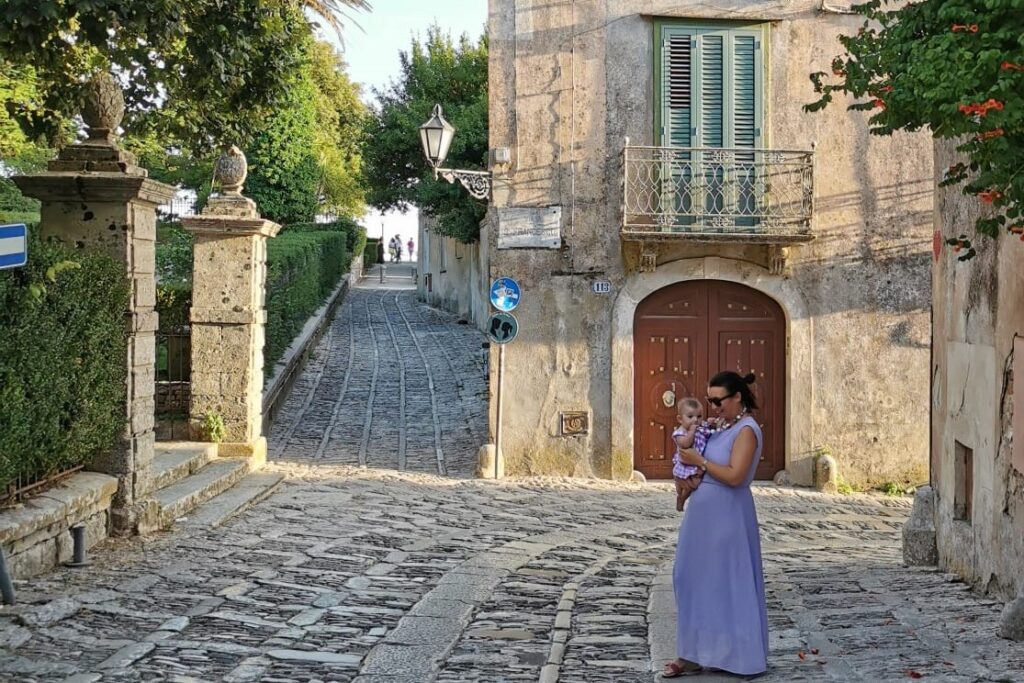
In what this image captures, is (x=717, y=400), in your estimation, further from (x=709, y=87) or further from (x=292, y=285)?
(x=292, y=285)

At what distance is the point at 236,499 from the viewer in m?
13.2

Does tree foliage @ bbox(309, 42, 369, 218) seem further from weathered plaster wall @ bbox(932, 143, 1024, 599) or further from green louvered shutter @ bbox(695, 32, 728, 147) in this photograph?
weathered plaster wall @ bbox(932, 143, 1024, 599)

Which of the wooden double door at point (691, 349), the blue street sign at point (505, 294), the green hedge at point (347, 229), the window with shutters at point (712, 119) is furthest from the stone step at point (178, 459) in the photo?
the green hedge at point (347, 229)

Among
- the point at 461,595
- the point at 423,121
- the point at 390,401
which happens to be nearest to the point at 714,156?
the point at 390,401

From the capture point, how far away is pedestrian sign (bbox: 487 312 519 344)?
16891 millimetres

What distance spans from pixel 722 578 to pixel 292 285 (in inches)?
740

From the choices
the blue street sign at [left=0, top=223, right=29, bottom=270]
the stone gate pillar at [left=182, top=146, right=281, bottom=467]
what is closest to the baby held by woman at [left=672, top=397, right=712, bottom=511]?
the blue street sign at [left=0, top=223, right=29, bottom=270]

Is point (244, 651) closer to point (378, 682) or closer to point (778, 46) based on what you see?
point (378, 682)

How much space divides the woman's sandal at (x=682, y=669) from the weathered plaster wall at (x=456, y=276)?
21910mm

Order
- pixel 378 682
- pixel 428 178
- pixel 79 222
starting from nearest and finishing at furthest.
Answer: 1. pixel 378 682
2. pixel 79 222
3. pixel 428 178

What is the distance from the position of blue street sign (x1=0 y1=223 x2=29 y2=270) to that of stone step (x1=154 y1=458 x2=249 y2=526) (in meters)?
4.63

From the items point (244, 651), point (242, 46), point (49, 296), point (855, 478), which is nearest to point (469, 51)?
point (855, 478)

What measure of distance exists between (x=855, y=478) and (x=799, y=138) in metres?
4.57

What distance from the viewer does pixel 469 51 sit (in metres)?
31.8
